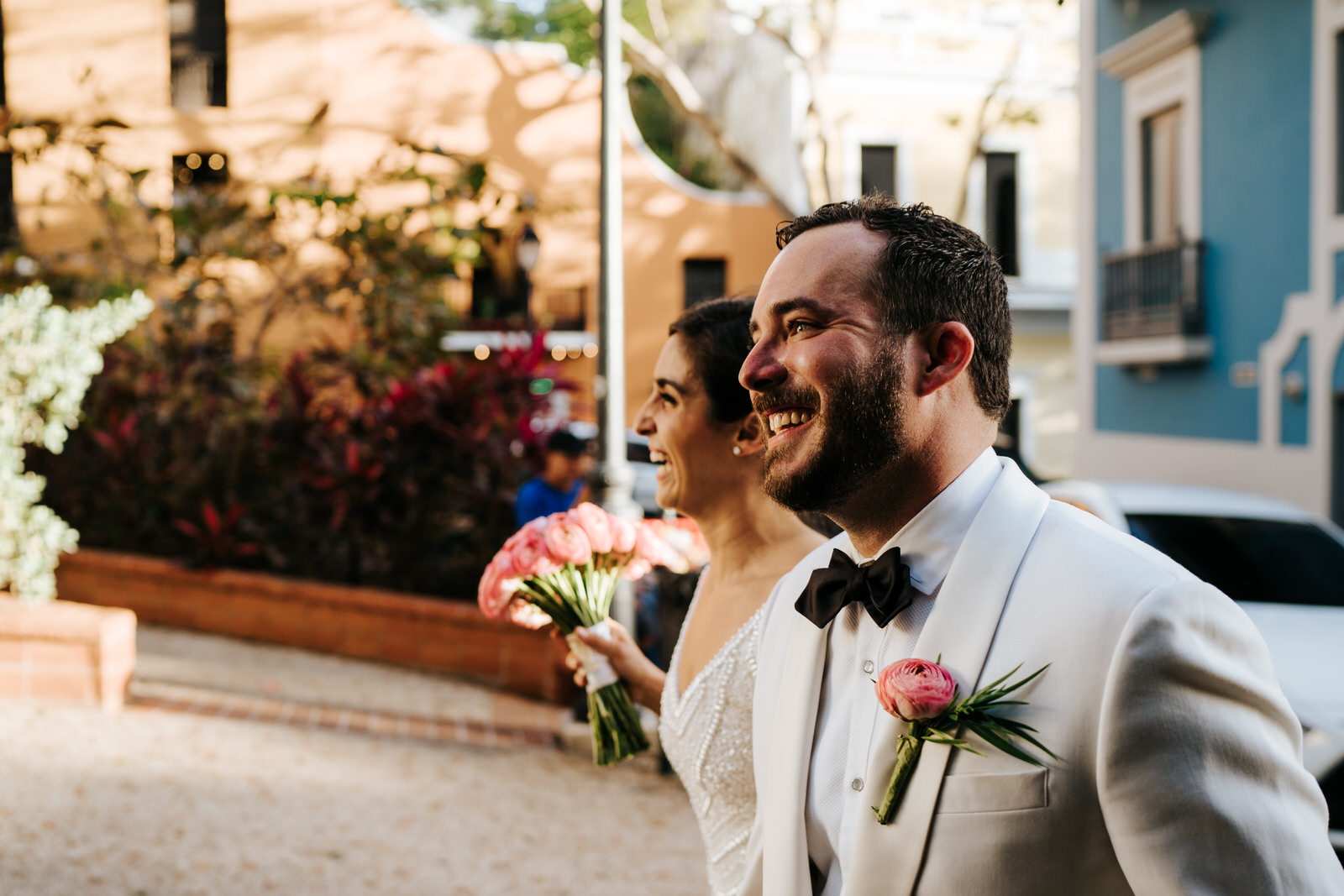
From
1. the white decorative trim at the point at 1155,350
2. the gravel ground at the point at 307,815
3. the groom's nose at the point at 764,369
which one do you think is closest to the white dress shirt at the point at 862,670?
the groom's nose at the point at 764,369

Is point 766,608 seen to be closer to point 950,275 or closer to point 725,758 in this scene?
point 725,758

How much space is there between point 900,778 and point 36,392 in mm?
7341

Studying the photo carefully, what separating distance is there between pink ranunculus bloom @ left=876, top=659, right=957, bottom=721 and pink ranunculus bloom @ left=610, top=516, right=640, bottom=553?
66.3 inches

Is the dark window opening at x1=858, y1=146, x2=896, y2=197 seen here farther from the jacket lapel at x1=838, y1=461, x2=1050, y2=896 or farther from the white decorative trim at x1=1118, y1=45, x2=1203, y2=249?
the jacket lapel at x1=838, y1=461, x2=1050, y2=896

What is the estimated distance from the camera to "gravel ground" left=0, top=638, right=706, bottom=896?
194 inches

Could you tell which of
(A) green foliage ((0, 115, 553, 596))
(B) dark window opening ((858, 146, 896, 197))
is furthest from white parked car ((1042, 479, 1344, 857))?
(B) dark window opening ((858, 146, 896, 197))

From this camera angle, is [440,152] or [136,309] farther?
[440,152]

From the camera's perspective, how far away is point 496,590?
3.10 metres

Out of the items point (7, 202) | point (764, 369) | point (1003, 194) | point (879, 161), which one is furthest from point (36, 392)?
point (1003, 194)

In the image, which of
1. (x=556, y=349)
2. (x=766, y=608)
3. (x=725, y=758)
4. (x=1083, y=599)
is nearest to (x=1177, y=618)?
(x=1083, y=599)

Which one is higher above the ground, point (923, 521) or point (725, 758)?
point (923, 521)

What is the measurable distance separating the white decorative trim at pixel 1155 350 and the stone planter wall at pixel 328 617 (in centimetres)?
905

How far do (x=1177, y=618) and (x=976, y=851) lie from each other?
0.36 meters

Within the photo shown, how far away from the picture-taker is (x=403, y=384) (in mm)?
9273
